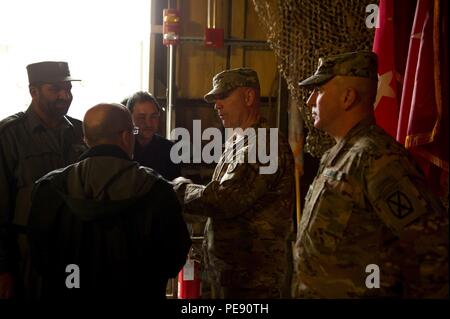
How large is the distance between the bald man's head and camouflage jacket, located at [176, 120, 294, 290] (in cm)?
61

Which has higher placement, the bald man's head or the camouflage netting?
the camouflage netting

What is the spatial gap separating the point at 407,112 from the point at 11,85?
10.1 feet

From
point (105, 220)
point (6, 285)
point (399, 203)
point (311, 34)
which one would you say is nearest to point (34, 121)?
point (6, 285)

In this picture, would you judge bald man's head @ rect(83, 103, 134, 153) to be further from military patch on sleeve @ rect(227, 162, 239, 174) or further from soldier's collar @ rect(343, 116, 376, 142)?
soldier's collar @ rect(343, 116, 376, 142)

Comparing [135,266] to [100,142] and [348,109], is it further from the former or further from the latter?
[348,109]

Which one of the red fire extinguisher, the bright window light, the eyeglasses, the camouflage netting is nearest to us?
the eyeglasses

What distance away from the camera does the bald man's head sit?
2.09 metres

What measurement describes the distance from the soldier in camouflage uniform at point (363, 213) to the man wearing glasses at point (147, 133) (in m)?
1.54

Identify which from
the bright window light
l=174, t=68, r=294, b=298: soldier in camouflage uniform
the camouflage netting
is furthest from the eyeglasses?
the bright window light

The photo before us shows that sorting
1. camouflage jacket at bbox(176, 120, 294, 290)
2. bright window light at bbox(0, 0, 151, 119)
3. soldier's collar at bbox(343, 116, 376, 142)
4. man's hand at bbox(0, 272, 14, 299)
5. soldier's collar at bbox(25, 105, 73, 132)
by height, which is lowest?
man's hand at bbox(0, 272, 14, 299)

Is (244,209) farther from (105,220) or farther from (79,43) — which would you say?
(79,43)

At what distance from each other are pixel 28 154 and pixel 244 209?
1.05 m

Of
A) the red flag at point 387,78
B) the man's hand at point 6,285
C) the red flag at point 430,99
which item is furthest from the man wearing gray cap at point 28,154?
the red flag at point 430,99

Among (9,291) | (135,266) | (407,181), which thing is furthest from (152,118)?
(407,181)
